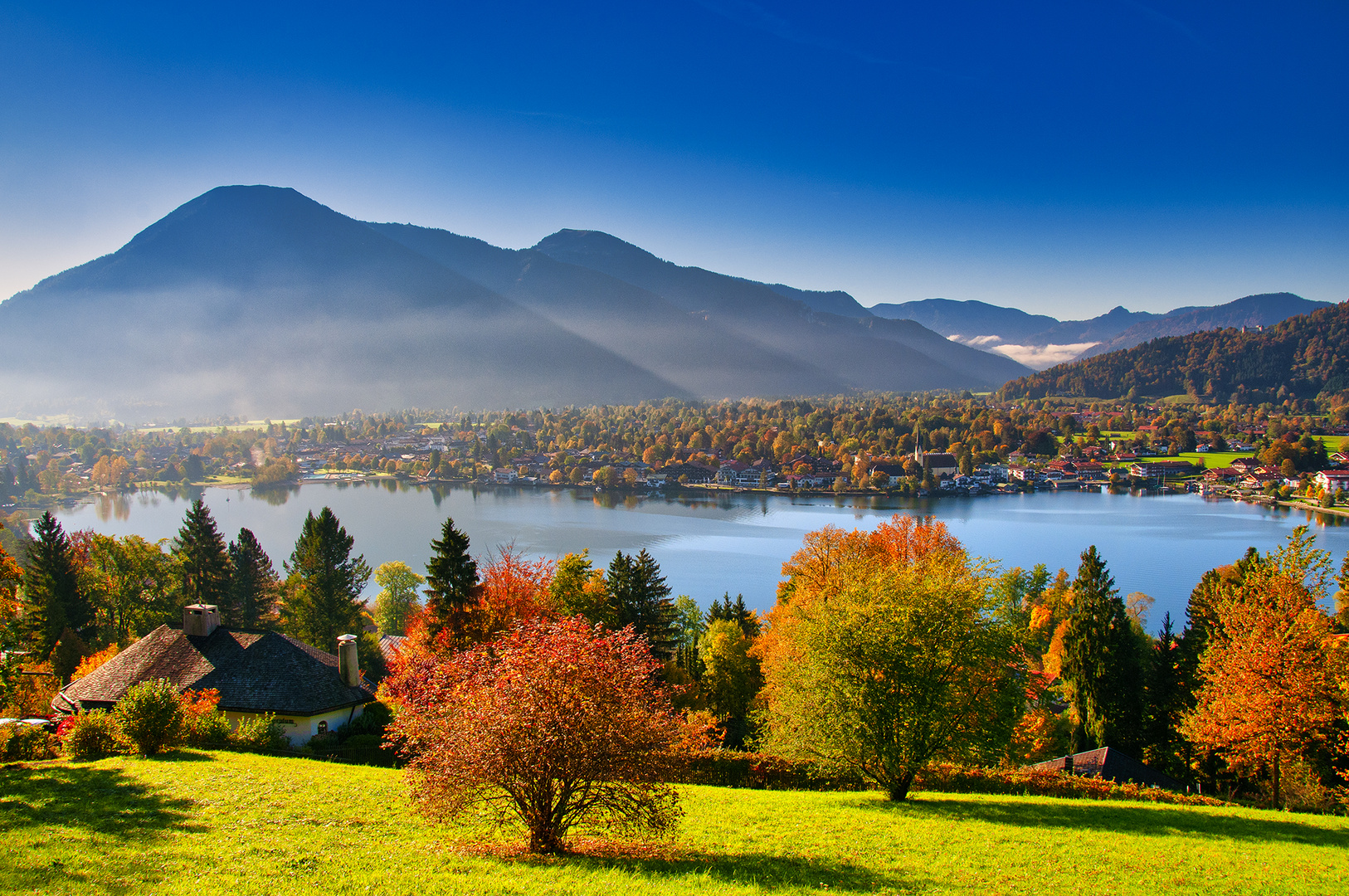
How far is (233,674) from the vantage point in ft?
50.6

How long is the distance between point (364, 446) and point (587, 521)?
77.3 metres

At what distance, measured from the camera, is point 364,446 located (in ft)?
407

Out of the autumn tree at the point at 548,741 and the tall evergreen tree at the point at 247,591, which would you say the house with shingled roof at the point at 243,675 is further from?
the tall evergreen tree at the point at 247,591

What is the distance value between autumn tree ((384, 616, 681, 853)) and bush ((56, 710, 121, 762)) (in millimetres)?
6607

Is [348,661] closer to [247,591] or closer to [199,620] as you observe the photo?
[199,620]

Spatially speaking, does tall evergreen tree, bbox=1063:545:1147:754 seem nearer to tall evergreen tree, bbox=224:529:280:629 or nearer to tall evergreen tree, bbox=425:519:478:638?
tall evergreen tree, bbox=425:519:478:638

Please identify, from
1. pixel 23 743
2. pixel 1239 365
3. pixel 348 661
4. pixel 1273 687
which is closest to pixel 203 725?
pixel 23 743

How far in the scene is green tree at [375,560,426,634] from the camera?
1255 inches

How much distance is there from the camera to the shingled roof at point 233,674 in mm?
14867

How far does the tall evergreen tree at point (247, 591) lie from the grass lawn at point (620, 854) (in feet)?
59.3

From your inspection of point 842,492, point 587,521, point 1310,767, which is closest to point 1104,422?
point 842,492

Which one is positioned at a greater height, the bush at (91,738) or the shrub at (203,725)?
the bush at (91,738)

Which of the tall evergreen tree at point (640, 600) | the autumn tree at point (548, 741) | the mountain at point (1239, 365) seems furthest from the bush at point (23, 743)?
the mountain at point (1239, 365)

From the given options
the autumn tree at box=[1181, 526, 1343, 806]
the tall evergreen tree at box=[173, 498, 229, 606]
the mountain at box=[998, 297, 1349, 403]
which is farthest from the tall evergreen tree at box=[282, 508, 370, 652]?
the mountain at box=[998, 297, 1349, 403]
